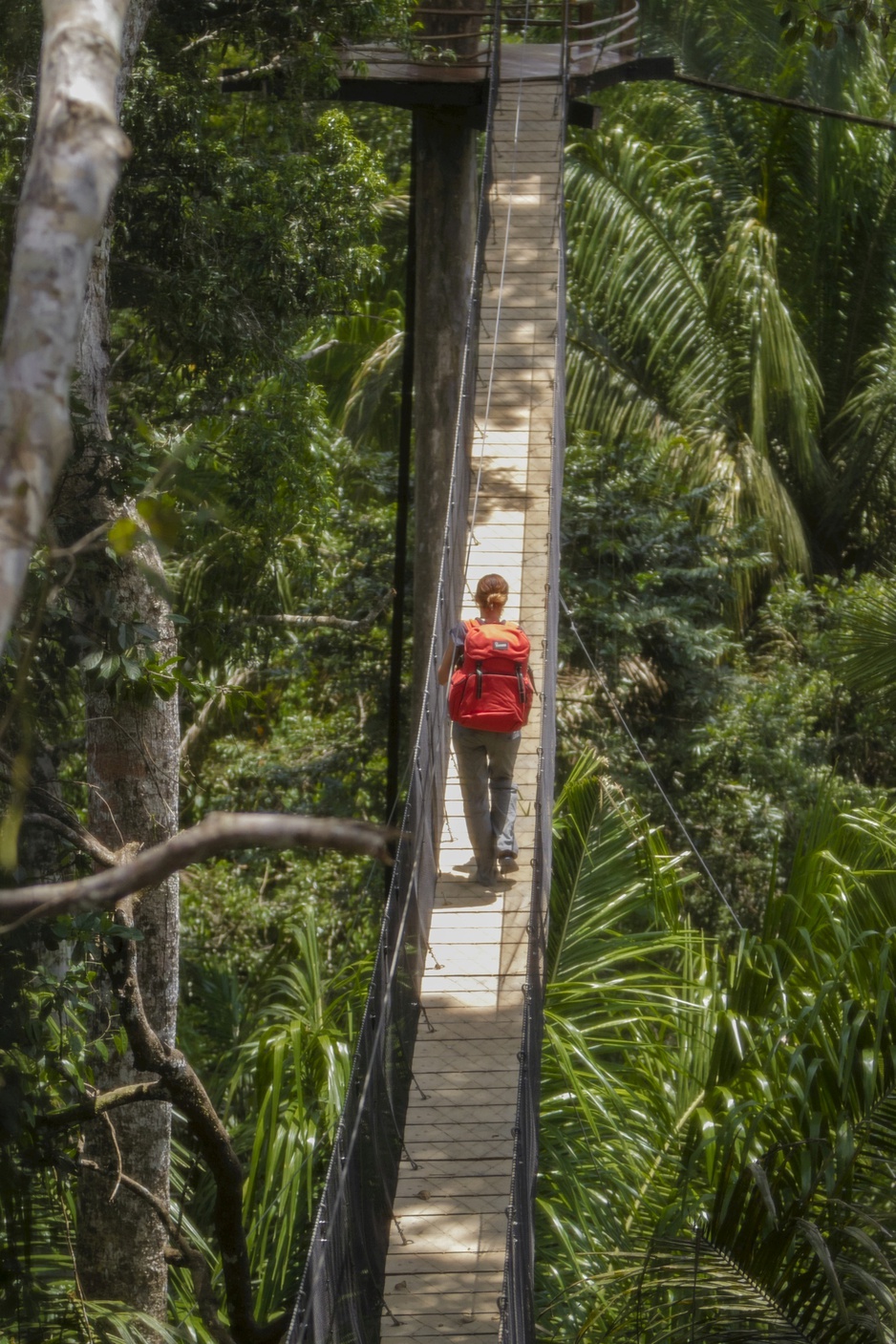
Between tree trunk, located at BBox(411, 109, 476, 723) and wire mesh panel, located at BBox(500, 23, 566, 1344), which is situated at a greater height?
tree trunk, located at BBox(411, 109, 476, 723)

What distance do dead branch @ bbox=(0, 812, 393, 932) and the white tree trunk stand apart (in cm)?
28

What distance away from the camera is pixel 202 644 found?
697cm

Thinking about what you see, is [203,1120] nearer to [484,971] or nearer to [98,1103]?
[98,1103]

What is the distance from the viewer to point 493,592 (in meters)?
4.87

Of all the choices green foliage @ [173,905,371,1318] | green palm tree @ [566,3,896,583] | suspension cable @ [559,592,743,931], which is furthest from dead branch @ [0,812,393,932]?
green palm tree @ [566,3,896,583]

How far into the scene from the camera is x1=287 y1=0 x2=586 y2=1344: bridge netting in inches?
136

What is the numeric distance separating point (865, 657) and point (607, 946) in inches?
98.0

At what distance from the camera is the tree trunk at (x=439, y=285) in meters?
8.34

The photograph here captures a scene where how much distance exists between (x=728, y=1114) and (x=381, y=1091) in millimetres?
1155

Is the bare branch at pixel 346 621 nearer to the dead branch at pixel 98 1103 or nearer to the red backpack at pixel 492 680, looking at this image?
the red backpack at pixel 492 680

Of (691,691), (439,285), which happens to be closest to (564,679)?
(691,691)

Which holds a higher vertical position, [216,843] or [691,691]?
[216,843]

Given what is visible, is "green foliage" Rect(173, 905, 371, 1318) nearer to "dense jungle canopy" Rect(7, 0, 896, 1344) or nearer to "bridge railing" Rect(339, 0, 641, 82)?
"dense jungle canopy" Rect(7, 0, 896, 1344)

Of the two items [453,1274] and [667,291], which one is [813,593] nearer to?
[667,291]
